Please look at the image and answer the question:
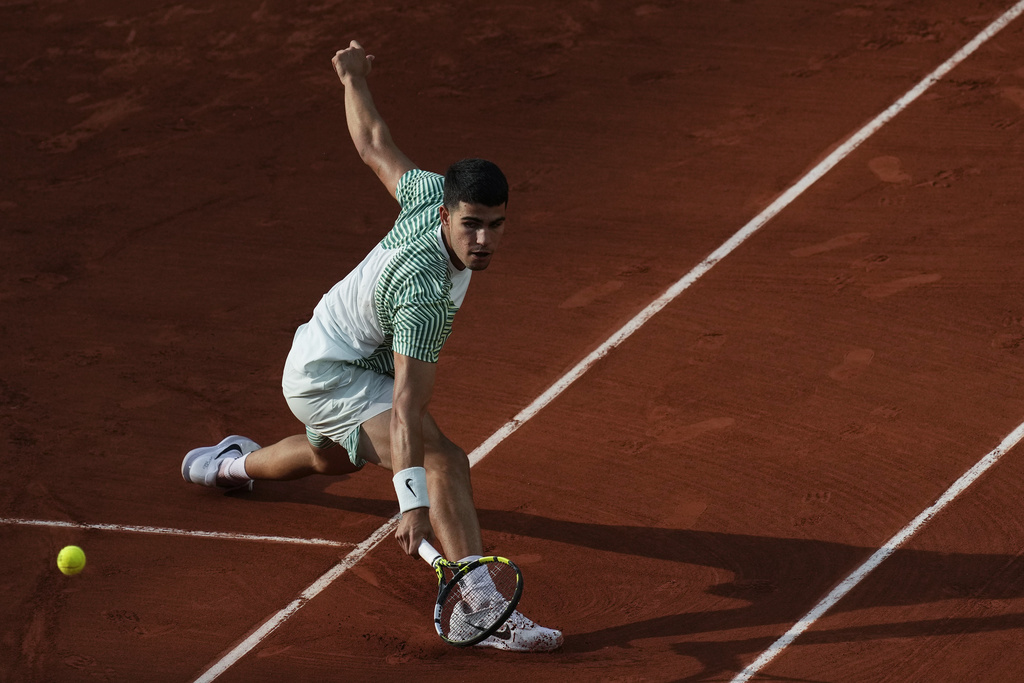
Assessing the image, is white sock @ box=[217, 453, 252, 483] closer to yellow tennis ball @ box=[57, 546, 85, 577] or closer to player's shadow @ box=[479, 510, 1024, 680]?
yellow tennis ball @ box=[57, 546, 85, 577]

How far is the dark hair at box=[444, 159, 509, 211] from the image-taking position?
4.95 metres

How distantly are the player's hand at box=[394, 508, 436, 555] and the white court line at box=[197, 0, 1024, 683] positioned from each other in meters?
1.27

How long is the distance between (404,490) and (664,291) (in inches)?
149

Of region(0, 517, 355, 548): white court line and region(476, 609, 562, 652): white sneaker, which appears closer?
region(476, 609, 562, 652): white sneaker

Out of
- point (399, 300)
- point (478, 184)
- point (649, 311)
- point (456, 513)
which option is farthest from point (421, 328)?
point (649, 311)

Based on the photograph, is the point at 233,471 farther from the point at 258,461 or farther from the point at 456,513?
the point at 456,513

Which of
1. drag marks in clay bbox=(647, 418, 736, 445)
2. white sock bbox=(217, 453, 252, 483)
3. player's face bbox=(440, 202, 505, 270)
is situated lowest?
drag marks in clay bbox=(647, 418, 736, 445)

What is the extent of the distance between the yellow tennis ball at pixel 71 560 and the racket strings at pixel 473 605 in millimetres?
1862

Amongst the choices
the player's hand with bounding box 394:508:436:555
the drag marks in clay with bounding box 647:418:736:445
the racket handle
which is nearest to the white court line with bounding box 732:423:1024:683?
the drag marks in clay with bounding box 647:418:736:445

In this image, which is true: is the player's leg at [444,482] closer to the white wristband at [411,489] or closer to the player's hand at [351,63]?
the white wristband at [411,489]

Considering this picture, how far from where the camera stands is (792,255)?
838 centimetres

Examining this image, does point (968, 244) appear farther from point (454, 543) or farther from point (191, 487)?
point (191, 487)

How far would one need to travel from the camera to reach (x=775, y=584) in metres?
5.79

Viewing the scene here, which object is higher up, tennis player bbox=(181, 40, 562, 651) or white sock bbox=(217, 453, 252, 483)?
tennis player bbox=(181, 40, 562, 651)
